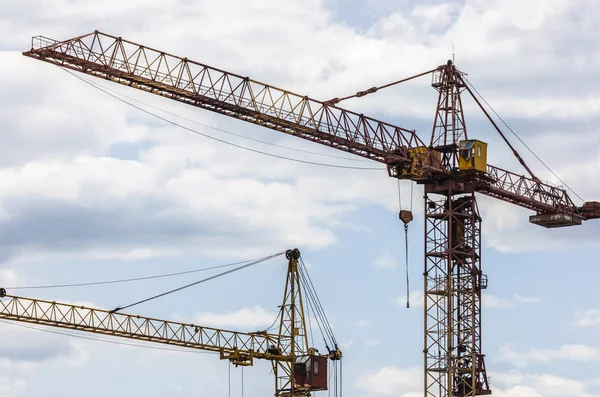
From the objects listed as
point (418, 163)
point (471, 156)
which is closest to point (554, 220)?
point (471, 156)

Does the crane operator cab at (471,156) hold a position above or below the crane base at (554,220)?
above

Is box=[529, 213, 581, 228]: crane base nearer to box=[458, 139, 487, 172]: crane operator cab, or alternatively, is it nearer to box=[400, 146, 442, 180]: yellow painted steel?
box=[458, 139, 487, 172]: crane operator cab

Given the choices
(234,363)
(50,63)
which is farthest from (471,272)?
(50,63)

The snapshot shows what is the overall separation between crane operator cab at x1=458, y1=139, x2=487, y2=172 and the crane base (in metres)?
17.4

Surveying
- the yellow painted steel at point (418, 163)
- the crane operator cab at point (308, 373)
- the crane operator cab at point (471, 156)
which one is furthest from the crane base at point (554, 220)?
the crane operator cab at point (308, 373)

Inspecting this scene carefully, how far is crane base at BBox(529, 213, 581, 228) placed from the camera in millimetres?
189000

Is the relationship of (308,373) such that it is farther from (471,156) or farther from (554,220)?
(554,220)

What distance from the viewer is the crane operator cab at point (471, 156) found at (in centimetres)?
17388

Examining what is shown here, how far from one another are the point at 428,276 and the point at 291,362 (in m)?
19.0

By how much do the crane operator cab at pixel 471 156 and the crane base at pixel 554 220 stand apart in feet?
57.2

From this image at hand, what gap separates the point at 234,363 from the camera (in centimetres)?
17862

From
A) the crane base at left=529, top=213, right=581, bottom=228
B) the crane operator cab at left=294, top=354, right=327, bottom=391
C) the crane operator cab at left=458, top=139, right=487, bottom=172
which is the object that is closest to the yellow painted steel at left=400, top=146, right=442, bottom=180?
the crane operator cab at left=458, top=139, right=487, bottom=172

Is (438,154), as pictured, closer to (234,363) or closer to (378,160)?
(378,160)

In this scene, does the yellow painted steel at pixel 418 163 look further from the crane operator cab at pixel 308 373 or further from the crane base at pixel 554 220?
the crane operator cab at pixel 308 373
